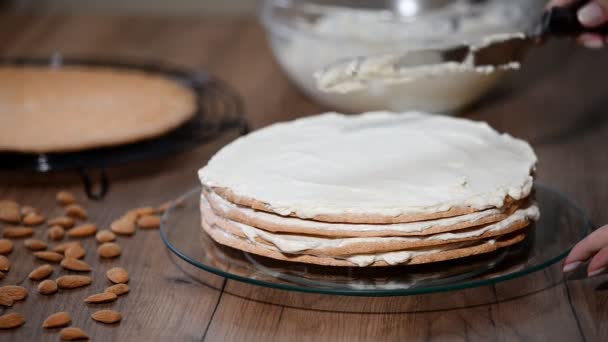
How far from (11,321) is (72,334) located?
3.8 inches

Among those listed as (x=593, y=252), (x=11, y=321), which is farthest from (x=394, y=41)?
(x=11, y=321)

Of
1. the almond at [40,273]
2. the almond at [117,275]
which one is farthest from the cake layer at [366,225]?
the almond at [40,273]

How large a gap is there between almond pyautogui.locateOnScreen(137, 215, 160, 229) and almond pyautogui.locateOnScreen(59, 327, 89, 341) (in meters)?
0.35

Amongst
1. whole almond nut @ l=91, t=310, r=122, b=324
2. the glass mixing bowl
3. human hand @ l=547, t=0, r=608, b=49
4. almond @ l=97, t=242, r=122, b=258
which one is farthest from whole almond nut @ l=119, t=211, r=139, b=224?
human hand @ l=547, t=0, r=608, b=49

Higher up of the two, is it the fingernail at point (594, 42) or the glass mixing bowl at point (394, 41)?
the fingernail at point (594, 42)

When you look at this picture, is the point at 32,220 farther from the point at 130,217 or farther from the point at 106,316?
the point at 106,316

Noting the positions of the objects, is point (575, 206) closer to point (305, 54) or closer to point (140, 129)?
point (305, 54)

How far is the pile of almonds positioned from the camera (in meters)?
1.16

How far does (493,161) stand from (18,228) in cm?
77

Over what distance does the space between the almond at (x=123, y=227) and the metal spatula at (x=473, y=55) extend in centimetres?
38

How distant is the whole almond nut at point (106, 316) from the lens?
1.16m

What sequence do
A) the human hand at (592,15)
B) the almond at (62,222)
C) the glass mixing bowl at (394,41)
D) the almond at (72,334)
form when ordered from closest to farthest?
the almond at (72,334) < the almond at (62,222) < the human hand at (592,15) < the glass mixing bowl at (394,41)

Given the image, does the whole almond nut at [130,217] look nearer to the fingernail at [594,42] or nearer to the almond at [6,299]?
the almond at [6,299]

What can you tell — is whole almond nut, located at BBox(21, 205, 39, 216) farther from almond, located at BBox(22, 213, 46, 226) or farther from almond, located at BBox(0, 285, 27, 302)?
almond, located at BBox(0, 285, 27, 302)
